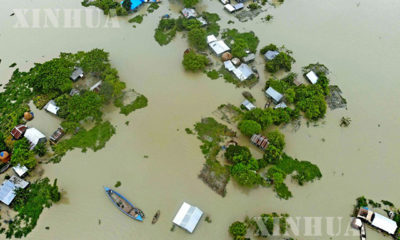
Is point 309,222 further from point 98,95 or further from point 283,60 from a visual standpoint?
point 98,95

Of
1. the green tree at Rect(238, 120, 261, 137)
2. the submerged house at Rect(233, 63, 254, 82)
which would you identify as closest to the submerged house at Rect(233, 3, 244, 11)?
the submerged house at Rect(233, 63, 254, 82)

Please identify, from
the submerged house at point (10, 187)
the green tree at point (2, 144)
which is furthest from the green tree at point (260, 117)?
the green tree at point (2, 144)

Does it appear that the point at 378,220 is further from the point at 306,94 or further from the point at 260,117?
the point at 306,94

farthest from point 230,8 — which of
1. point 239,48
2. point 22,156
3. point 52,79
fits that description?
point 22,156

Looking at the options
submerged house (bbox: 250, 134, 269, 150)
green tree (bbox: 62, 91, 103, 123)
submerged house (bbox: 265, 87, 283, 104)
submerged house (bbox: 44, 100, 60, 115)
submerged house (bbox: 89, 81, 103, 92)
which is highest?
submerged house (bbox: 265, 87, 283, 104)

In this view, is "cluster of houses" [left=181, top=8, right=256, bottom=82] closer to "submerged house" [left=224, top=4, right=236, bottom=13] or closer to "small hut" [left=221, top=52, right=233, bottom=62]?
"small hut" [left=221, top=52, right=233, bottom=62]

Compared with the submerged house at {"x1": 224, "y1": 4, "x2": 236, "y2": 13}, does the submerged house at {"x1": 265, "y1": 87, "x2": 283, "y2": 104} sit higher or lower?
lower

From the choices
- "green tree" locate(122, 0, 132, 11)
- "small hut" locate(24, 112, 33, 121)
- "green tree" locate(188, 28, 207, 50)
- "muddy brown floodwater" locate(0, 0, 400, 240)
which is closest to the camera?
"muddy brown floodwater" locate(0, 0, 400, 240)
